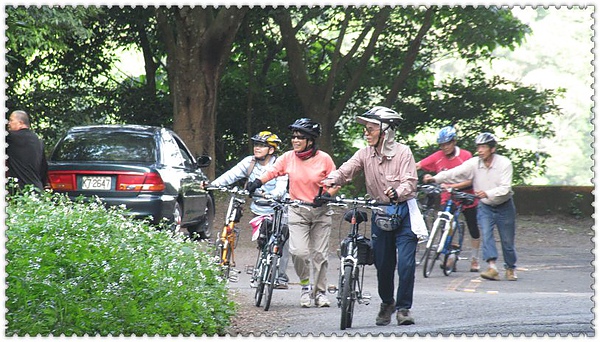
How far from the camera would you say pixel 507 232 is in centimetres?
1352

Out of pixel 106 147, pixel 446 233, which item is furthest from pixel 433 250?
pixel 106 147

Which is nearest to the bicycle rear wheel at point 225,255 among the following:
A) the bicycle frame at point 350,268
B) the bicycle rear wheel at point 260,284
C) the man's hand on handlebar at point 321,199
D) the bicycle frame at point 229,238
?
the bicycle frame at point 229,238

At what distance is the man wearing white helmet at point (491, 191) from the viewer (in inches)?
522

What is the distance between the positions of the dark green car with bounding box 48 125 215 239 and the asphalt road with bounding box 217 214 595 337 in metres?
1.38

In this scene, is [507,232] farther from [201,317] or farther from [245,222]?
[245,222]

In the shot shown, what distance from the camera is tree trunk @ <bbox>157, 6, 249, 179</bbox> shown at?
17656 millimetres

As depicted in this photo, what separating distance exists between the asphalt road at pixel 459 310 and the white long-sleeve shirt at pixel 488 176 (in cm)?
108

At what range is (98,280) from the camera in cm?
771

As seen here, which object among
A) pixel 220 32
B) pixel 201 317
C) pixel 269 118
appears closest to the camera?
pixel 201 317

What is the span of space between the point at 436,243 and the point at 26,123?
533cm

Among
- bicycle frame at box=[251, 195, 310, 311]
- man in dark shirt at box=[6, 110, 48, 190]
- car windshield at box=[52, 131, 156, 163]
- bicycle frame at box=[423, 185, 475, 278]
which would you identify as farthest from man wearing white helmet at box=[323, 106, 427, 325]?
car windshield at box=[52, 131, 156, 163]

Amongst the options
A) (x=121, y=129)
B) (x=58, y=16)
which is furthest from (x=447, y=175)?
(x=58, y=16)

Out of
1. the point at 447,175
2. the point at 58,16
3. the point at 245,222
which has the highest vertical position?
the point at 58,16

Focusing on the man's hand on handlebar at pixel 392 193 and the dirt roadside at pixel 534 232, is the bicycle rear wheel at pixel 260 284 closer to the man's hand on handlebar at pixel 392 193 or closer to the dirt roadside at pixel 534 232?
the dirt roadside at pixel 534 232
